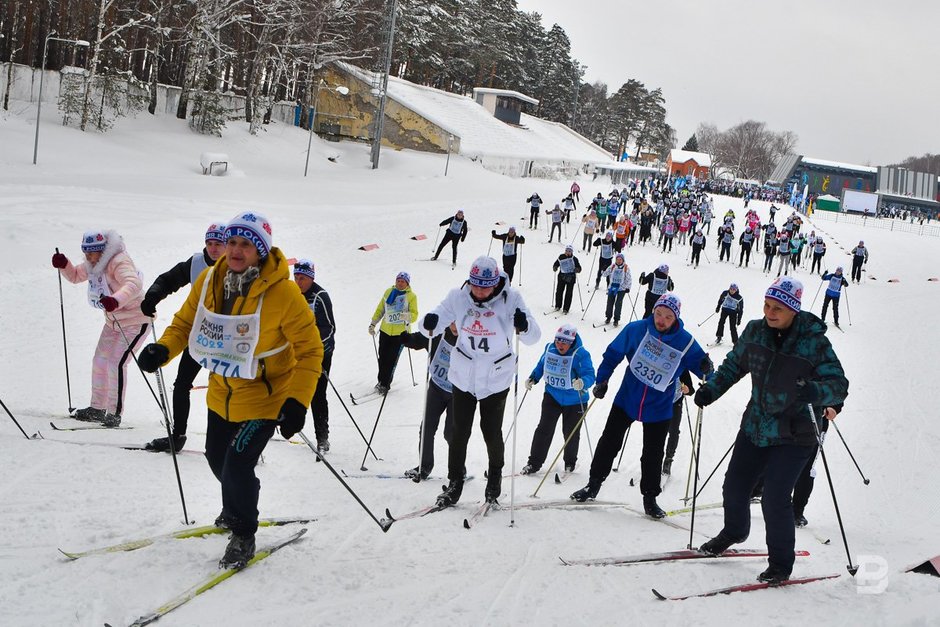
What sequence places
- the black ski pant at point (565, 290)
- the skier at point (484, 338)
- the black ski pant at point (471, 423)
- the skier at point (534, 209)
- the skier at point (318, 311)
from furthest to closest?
the skier at point (534, 209) < the black ski pant at point (565, 290) < the skier at point (318, 311) < the black ski pant at point (471, 423) < the skier at point (484, 338)

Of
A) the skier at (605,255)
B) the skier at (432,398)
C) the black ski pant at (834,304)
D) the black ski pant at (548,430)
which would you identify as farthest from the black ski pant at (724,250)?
the skier at (432,398)

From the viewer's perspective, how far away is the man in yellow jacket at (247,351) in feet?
11.2

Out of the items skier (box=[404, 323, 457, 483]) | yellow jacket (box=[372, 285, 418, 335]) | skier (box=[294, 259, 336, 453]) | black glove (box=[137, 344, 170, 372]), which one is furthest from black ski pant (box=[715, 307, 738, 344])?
black glove (box=[137, 344, 170, 372])

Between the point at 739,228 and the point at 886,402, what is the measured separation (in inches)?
1068

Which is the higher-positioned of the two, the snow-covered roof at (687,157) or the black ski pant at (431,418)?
the snow-covered roof at (687,157)

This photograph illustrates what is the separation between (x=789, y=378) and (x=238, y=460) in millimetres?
3016

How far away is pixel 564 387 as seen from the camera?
748cm

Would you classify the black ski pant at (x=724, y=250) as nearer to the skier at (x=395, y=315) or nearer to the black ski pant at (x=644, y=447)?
the skier at (x=395, y=315)

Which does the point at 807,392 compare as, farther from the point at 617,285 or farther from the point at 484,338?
the point at 617,285

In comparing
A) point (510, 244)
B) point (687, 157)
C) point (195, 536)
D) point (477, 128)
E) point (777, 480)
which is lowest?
point (195, 536)

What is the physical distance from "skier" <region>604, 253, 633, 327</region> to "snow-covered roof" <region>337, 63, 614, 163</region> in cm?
2956

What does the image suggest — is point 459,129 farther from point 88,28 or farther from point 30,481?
point 30,481

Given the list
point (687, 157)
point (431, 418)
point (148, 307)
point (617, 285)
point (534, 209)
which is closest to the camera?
point (148, 307)

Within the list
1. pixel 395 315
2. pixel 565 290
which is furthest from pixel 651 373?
pixel 565 290
